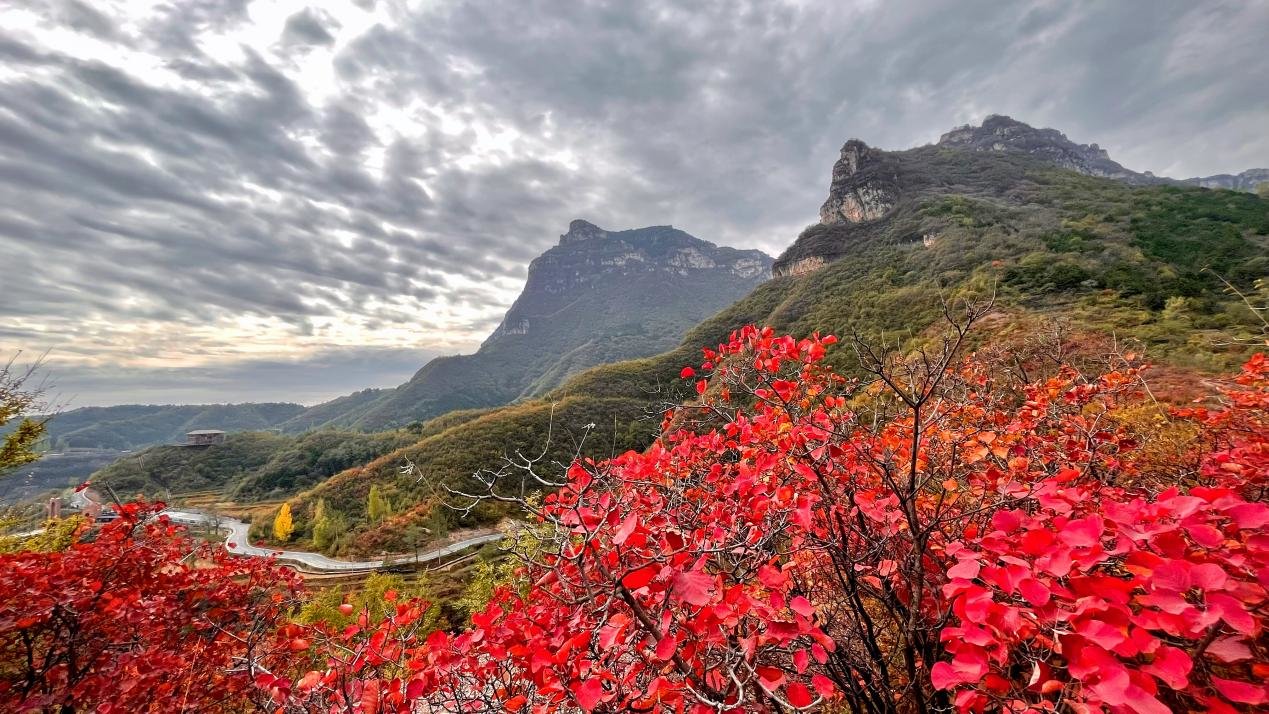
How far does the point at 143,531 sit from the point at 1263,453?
13.7 meters

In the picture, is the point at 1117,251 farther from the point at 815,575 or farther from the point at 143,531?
the point at 143,531

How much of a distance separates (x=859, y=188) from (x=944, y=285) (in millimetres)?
47774

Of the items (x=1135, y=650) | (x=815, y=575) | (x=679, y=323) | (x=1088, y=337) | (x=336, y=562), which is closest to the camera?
(x=1135, y=650)

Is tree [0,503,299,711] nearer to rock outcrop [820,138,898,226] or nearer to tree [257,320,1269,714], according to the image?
tree [257,320,1269,714]

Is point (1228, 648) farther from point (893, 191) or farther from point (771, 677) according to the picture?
point (893, 191)

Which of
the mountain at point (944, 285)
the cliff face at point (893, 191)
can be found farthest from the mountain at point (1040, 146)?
the mountain at point (944, 285)

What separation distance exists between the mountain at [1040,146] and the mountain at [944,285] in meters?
43.5

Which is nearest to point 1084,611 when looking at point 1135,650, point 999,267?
point 1135,650

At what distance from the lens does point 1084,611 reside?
1.51 m

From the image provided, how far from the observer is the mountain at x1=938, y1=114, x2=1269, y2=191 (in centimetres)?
10738

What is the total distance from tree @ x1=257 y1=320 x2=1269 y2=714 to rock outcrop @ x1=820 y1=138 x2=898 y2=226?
76.9m

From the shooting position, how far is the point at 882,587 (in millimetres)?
2889

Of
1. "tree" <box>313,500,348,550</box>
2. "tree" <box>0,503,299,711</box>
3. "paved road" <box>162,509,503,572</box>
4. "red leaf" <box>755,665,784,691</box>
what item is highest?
"red leaf" <box>755,665,784,691</box>

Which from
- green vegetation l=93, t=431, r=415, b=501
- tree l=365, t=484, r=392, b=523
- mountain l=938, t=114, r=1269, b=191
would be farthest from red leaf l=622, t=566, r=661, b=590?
mountain l=938, t=114, r=1269, b=191
